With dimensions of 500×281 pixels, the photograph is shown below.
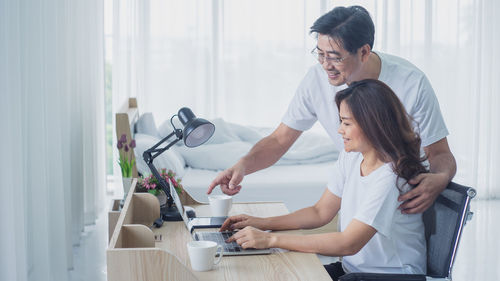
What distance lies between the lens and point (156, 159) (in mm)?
3375

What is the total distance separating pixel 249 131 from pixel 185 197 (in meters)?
2.19

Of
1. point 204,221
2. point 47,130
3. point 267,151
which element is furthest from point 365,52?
point 47,130

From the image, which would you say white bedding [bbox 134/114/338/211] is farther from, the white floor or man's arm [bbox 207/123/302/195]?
man's arm [bbox 207/123/302/195]

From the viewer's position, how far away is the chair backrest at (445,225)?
1.55 meters

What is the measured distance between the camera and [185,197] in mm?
2152

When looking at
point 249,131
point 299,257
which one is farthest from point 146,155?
point 249,131

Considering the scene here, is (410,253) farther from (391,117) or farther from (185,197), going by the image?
(185,197)

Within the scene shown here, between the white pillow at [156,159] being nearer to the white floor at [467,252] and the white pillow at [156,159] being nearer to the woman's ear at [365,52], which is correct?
the white floor at [467,252]

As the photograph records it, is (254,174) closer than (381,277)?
No

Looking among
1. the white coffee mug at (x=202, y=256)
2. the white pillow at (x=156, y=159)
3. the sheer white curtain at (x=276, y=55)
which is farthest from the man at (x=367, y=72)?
the sheer white curtain at (x=276, y=55)

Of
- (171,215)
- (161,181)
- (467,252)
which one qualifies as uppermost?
(161,181)

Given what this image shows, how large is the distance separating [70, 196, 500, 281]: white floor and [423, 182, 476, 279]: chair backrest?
152 cm

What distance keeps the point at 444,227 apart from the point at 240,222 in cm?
58

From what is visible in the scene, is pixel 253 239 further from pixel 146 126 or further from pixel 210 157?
pixel 146 126
